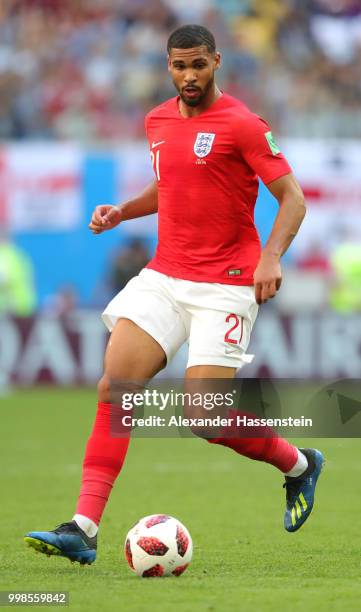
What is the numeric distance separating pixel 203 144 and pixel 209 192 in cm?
22

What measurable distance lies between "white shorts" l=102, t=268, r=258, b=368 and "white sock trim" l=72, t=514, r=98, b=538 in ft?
2.73

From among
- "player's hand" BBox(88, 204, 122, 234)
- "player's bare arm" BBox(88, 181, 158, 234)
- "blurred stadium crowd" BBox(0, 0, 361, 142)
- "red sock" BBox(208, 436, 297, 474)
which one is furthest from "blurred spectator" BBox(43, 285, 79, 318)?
"red sock" BBox(208, 436, 297, 474)

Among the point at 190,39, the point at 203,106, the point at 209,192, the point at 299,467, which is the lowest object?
the point at 299,467

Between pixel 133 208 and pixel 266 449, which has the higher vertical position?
pixel 133 208

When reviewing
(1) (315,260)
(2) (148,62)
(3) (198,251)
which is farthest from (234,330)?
(2) (148,62)

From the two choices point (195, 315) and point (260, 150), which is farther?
point (195, 315)

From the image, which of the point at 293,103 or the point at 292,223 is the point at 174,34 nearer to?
the point at 292,223

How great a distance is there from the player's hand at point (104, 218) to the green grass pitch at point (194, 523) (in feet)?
5.13

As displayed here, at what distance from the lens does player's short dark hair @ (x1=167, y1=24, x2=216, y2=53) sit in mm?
5703

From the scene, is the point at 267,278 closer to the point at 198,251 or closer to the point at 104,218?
the point at 198,251

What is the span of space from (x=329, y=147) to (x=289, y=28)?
158 inches

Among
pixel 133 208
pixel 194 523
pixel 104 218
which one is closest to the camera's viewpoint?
pixel 104 218

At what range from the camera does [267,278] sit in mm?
5480

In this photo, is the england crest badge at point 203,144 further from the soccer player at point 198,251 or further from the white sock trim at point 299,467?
the white sock trim at point 299,467
